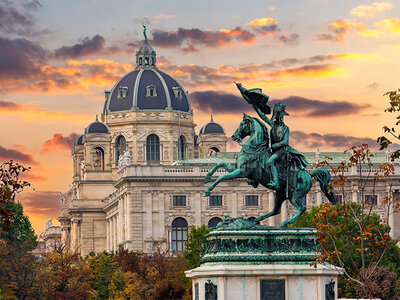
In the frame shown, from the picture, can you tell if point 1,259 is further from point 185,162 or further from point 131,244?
point 185,162

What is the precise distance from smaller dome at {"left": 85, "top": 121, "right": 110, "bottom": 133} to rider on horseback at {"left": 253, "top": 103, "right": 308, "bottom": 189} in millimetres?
142938

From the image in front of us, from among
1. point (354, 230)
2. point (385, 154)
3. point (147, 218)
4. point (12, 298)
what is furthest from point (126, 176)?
point (12, 298)

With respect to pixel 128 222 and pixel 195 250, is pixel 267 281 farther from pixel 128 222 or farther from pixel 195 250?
pixel 128 222

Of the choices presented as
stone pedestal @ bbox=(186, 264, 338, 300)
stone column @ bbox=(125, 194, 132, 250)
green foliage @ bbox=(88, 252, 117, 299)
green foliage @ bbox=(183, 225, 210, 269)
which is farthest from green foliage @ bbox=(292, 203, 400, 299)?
stone pedestal @ bbox=(186, 264, 338, 300)

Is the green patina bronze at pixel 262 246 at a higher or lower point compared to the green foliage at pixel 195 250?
lower

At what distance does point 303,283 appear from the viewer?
5228 centimetres

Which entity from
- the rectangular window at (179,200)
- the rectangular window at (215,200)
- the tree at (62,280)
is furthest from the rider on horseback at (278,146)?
the rectangular window at (215,200)

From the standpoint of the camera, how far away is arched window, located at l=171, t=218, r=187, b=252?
567ft

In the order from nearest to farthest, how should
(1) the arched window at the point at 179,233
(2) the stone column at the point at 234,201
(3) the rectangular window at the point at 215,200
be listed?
(1) the arched window at the point at 179,233
(2) the stone column at the point at 234,201
(3) the rectangular window at the point at 215,200

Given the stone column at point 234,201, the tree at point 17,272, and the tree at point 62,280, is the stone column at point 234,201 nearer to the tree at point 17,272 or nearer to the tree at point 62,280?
the tree at point 62,280

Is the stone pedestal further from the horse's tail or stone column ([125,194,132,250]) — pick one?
stone column ([125,194,132,250])

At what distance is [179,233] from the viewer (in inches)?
6841

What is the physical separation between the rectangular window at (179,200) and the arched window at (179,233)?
1876mm

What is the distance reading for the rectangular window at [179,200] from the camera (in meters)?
174
